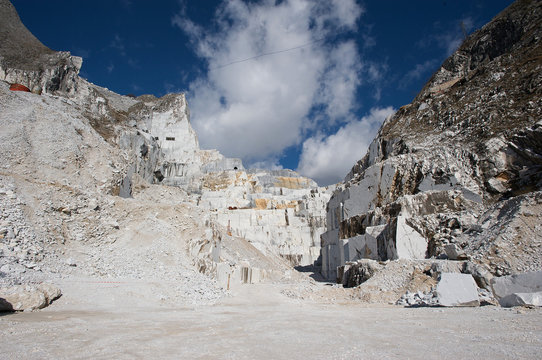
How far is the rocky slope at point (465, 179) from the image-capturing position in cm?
1262

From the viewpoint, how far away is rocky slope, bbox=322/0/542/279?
12.6 m

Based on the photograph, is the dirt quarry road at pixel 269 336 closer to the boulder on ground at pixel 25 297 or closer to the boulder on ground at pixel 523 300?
the boulder on ground at pixel 25 297

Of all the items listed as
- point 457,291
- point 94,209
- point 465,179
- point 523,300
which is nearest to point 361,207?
point 465,179

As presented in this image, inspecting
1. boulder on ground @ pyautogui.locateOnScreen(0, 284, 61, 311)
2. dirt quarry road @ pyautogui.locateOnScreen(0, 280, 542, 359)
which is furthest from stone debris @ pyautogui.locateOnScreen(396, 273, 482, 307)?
boulder on ground @ pyautogui.locateOnScreen(0, 284, 61, 311)

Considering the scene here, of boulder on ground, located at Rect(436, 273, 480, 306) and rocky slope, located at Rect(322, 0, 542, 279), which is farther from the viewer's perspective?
rocky slope, located at Rect(322, 0, 542, 279)

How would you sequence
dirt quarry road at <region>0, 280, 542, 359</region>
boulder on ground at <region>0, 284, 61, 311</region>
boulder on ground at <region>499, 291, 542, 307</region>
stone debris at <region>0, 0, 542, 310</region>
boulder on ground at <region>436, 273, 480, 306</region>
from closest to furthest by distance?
1. dirt quarry road at <region>0, 280, 542, 359</region>
2. boulder on ground at <region>499, 291, 542, 307</region>
3. boulder on ground at <region>0, 284, 61, 311</region>
4. boulder on ground at <region>436, 273, 480, 306</region>
5. stone debris at <region>0, 0, 542, 310</region>

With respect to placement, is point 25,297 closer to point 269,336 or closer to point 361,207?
point 269,336

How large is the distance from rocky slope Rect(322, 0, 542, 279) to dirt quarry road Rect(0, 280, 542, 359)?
578 cm

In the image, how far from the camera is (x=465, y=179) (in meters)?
20.4

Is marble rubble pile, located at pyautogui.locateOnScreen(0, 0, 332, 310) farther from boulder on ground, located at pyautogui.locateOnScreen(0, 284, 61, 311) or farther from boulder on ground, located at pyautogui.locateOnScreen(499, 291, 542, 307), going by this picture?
boulder on ground, located at pyautogui.locateOnScreen(499, 291, 542, 307)

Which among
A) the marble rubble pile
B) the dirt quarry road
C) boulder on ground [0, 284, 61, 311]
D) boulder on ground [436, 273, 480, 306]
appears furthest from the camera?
the marble rubble pile

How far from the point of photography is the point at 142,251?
578 inches

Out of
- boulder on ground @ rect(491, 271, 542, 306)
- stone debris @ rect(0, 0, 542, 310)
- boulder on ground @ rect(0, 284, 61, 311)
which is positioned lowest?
boulder on ground @ rect(0, 284, 61, 311)

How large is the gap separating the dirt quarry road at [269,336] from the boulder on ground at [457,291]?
1.67 ft
